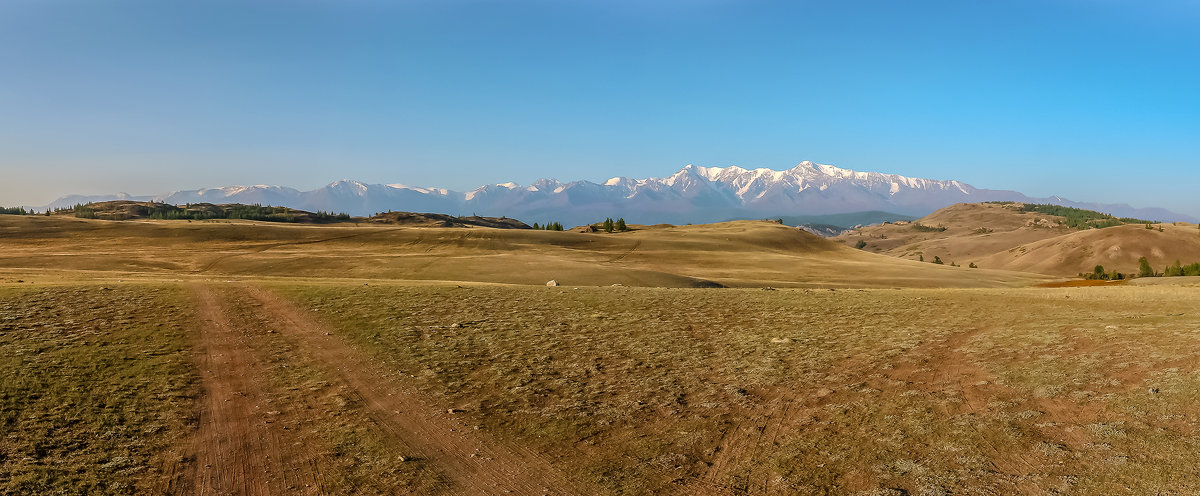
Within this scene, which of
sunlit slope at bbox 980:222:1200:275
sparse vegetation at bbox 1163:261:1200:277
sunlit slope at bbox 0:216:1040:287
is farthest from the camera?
sunlit slope at bbox 980:222:1200:275

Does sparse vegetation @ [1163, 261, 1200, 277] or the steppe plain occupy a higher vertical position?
the steppe plain

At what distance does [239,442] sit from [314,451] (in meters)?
1.76

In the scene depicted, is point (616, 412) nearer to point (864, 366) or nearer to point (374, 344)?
point (864, 366)

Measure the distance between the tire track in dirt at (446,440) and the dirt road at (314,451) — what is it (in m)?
0.02

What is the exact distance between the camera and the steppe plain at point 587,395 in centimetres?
1039

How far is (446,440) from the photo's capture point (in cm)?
1216

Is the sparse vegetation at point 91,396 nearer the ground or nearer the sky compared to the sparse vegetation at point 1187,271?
nearer the sky

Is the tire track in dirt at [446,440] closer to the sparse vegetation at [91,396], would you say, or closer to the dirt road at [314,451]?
the dirt road at [314,451]

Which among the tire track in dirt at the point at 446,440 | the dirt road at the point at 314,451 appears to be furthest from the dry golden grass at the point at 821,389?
the dirt road at the point at 314,451

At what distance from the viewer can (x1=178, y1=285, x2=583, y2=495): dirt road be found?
10.3 m

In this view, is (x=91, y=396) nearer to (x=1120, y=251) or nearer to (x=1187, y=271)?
(x=1187, y=271)

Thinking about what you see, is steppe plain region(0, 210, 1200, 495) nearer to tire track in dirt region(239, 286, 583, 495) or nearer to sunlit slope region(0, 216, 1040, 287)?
tire track in dirt region(239, 286, 583, 495)

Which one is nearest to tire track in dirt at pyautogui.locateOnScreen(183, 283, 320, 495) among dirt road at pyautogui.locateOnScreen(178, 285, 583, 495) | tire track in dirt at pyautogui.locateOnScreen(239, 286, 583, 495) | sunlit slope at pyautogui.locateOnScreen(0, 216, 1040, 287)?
dirt road at pyautogui.locateOnScreen(178, 285, 583, 495)

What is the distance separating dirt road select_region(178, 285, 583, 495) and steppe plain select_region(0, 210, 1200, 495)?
7 centimetres
